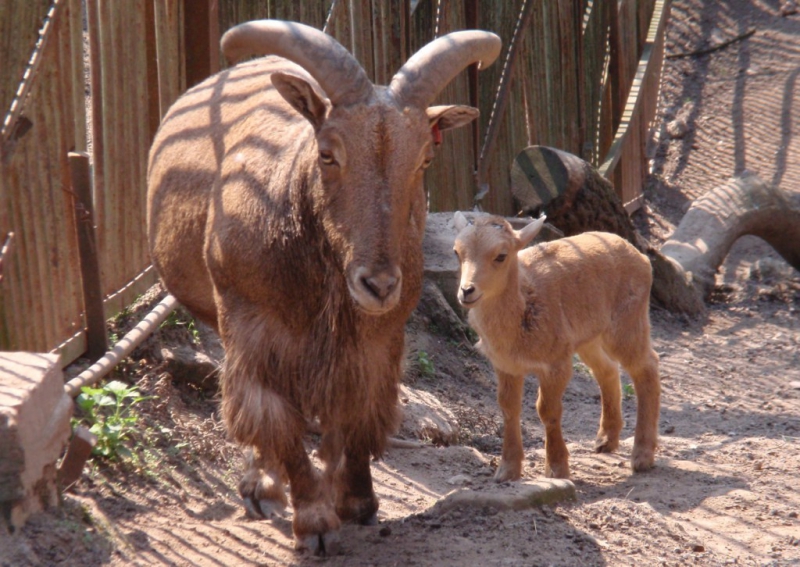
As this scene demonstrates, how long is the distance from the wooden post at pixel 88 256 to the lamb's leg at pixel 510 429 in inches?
91.0

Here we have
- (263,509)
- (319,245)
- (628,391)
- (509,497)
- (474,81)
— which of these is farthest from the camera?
(474,81)

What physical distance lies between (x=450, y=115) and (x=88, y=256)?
2.49 m

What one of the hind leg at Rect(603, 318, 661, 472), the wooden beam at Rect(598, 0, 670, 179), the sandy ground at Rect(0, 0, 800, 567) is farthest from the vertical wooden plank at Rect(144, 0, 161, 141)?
the wooden beam at Rect(598, 0, 670, 179)

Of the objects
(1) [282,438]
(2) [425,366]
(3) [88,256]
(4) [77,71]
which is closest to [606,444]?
(2) [425,366]

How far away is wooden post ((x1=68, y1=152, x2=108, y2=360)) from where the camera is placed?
5.73 meters

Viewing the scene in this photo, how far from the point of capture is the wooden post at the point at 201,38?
675 cm

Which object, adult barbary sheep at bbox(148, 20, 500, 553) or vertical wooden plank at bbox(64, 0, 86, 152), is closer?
adult barbary sheep at bbox(148, 20, 500, 553)

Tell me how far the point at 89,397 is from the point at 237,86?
1.81m

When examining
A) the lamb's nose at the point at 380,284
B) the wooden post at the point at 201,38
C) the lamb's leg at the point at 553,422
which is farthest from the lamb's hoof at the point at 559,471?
the wooden post at the point at 201,38

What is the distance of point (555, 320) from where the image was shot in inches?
231

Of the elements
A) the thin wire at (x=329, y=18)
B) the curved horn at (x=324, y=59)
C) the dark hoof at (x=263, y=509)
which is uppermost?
the thin wire at (x=329, y=18)

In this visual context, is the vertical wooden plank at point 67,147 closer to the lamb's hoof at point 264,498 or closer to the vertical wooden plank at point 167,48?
the vertical wooden plank at point 167,48

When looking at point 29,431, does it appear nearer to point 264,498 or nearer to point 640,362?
point 264,498

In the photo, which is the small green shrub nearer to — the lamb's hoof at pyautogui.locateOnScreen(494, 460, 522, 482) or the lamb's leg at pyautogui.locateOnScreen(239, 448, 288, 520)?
the lamb's hoof at pyautogui.locateOnScreen(494, 460, 522, 482)
